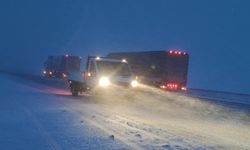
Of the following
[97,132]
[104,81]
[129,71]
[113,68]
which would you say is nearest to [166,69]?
[129,71]

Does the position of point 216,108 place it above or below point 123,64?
below

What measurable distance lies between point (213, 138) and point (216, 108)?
43.3ft

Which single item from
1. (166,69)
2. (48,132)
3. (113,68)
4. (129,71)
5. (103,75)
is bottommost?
(48,132)

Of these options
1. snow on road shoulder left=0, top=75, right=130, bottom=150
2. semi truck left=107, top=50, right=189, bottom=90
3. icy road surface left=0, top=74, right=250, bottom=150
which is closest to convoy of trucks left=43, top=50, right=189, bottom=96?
semi truck left=107, top=50, right=189, bottom=90

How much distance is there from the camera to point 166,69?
38.5m

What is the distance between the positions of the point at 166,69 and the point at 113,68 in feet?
36.4

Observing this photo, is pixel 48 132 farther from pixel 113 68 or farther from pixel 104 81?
pixel 113 68

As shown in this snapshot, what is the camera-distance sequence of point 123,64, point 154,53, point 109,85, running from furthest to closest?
1. point 154,53
2. point 123,64
3. point 109,85

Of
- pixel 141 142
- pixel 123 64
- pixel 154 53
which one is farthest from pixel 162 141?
pixel 154 53

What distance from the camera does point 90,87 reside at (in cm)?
2814

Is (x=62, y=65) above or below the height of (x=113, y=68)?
above

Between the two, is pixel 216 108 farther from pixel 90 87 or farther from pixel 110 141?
pixel 110 141

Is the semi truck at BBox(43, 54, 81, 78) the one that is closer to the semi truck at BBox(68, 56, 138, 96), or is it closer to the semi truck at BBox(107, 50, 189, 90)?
the semi truck at BBox(107, 50, 189, 90)

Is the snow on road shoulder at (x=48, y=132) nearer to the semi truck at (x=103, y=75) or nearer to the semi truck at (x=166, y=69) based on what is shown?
the semi truck at (x=103, y=75)
